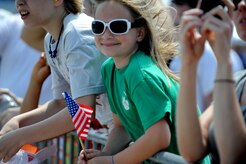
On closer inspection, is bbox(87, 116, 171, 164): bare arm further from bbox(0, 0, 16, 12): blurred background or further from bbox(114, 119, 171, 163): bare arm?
bbox(0, 0, 16, 12): blurred background

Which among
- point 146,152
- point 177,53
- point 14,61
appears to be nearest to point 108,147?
point 146,152

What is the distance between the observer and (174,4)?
6270mm

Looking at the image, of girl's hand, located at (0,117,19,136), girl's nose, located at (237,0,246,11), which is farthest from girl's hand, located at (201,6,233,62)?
girl's hand, located at (0,117,19,136)

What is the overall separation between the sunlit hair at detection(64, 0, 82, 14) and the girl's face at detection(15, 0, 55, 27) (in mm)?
92

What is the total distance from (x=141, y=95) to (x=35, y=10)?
122 centimetres

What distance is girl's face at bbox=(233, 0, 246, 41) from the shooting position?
3.26 m

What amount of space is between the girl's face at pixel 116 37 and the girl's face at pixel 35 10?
0.76m

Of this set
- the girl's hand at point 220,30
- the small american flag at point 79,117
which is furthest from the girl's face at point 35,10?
the girl's hand at point 220,30

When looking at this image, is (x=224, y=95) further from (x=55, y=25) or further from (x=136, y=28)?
(x=55, y=25)

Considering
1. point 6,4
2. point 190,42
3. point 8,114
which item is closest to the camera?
point 190,42

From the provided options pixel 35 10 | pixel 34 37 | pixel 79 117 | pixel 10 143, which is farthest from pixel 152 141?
pixel 34 37

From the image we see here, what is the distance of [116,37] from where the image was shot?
3814 mm

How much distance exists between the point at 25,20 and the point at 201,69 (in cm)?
199

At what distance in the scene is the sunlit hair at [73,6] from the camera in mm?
4605
